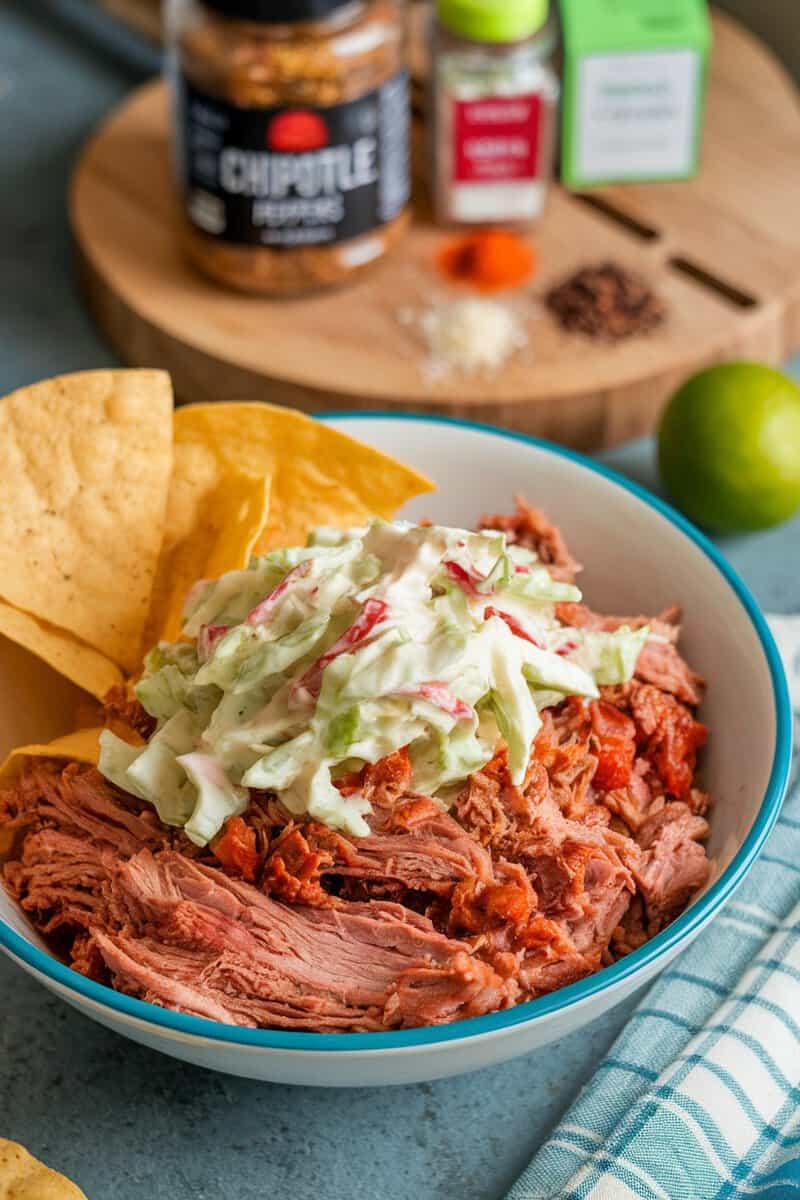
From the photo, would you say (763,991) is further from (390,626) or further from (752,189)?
(752,189)

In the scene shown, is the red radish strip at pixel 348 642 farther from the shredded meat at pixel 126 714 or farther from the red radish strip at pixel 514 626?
the shredded meat at pixel 126 714

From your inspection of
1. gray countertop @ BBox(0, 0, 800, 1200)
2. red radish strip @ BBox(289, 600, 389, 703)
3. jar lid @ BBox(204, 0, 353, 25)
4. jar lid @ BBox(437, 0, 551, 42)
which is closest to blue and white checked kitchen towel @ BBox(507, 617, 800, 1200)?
gray countertop @ BBox(0, 0, 800, 1200)

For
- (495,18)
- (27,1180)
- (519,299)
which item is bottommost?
(27,1180)

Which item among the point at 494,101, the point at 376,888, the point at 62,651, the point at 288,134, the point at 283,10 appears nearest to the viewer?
the point at 376,888

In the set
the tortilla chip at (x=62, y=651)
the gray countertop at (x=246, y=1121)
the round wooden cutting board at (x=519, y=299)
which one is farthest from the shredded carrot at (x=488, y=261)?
the gray countertop at (x=246, y=1121)

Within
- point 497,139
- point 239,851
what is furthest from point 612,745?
point 497,139

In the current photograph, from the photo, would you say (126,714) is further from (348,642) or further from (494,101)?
(494,101)

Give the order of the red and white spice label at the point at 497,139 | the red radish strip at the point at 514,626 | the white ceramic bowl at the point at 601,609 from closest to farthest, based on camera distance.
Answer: the white ceramic bowl at the point at 601,609 → the red radish strip at the point at 514,626 → the red and white spice label at the point at 497,139
